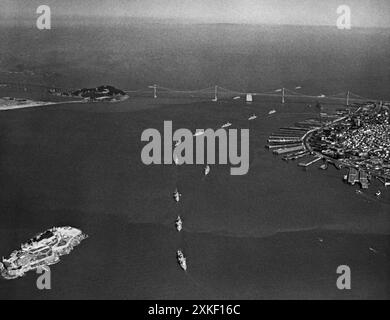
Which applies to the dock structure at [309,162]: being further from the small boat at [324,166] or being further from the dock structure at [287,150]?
the dock structure at [287,150]

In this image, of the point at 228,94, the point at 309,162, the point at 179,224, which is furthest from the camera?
the point at 228,94

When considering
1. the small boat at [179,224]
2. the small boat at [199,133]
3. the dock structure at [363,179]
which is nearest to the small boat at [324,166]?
the dock structure at [363,179]

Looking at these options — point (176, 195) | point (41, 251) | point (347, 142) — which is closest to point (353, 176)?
point (347, 142)

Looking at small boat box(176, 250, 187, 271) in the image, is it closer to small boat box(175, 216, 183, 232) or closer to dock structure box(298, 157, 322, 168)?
small boat box(175, 216, 183, 232)

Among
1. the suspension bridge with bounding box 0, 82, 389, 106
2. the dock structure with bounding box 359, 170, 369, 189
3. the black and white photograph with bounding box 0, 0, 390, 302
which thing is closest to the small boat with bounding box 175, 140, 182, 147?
the black and white photograph with bounding box 0, 0, 390, 302

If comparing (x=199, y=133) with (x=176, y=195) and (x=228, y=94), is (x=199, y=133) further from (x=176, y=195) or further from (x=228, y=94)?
(x=228, y=94)

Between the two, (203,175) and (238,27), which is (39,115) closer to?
(203,175)

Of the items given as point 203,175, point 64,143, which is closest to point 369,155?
point 203,175
